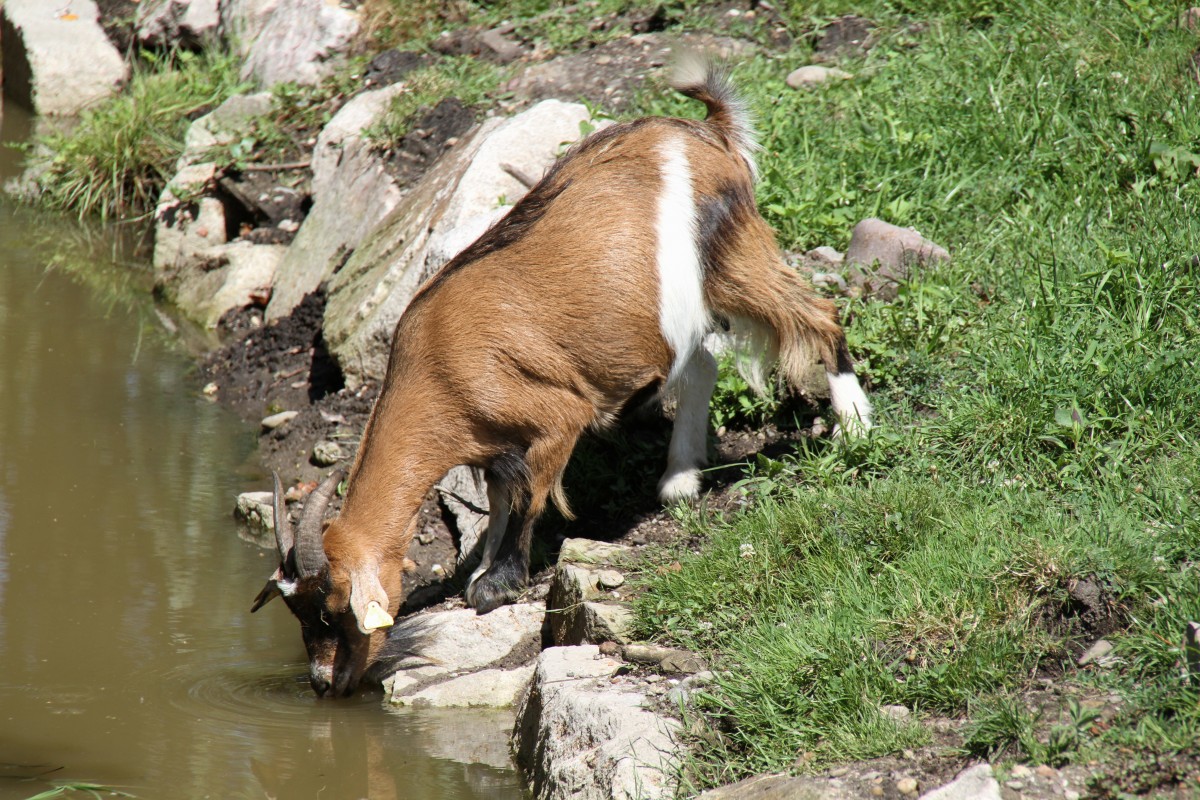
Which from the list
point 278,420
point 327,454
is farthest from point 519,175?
point 278,420

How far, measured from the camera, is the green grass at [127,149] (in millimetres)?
9328

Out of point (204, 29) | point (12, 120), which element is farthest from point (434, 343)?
point (12, 120)

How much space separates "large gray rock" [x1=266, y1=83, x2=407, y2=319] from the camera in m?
7.27

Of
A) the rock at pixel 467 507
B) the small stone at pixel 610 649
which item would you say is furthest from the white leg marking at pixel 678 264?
the small stone at pixel 610 649

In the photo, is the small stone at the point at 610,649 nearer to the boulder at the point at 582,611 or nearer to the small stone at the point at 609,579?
the boulder at the point at 582,611

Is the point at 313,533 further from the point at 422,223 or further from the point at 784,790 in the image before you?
the point at 422,223

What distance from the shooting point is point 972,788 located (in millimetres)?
2764

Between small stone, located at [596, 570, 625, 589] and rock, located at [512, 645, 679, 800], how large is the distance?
43 cm

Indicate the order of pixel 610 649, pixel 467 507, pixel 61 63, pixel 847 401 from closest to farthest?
pixel 610 649, pixel 847 401, pixel 467 507, pixel 61 63

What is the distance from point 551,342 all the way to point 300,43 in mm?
6297

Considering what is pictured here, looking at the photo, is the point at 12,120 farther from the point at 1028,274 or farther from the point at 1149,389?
the point at 1149,389

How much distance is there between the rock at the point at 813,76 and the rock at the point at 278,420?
11.7ft

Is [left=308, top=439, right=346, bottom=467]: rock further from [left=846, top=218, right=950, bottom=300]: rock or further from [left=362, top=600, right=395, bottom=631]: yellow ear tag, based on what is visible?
[left=846, top=218, right=950, bottom=300]: rock

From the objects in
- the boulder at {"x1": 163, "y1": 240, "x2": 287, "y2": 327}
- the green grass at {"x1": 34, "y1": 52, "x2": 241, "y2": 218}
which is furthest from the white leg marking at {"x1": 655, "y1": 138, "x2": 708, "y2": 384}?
the green grass at {"x1": 34, "y1": 52, "x2": 241, "y2": 218}
